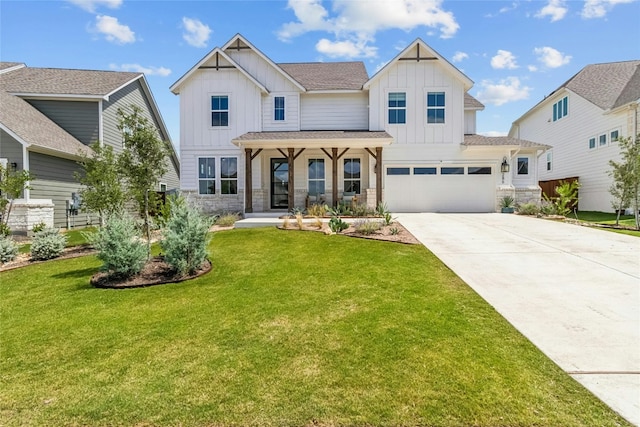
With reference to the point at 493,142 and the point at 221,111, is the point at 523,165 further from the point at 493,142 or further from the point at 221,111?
the point at 221,111

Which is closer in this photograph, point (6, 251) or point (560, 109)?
point (6, 251)

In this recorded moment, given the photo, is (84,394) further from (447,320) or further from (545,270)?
(545,270)

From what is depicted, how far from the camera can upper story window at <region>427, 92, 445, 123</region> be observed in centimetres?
1658

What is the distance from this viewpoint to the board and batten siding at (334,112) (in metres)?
17.3

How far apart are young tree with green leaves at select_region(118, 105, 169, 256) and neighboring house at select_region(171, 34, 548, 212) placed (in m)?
Result: 8.63

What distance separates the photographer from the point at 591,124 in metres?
19.6

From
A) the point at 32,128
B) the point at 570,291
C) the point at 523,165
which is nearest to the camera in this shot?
the point at 570,291

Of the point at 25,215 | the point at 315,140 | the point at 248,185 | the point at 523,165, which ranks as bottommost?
the point at 25,215

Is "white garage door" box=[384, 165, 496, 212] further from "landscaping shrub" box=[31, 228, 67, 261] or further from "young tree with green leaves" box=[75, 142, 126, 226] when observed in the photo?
"landscaping shrub" box=[31, 228, 67, 261]

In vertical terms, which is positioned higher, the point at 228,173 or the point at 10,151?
the point at 10,151

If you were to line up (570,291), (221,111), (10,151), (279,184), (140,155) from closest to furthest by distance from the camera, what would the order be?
(570,291) → (140,155) → (10,151) → (221,111) → (279,184)

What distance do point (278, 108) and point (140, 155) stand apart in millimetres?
10560

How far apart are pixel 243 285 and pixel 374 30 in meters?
14.6

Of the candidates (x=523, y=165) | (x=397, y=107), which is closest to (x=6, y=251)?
(x=397, y=107)
